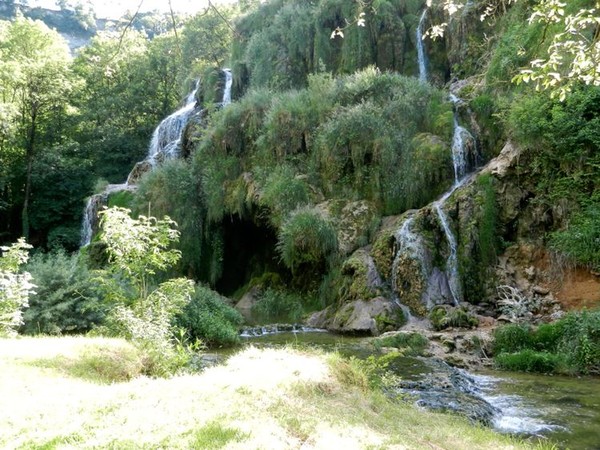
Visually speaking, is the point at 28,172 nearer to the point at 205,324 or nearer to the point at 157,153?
the point at 157,153

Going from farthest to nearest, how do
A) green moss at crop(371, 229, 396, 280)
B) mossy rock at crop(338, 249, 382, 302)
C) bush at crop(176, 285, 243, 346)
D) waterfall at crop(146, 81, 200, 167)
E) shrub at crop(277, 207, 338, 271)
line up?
waterfall at crop(146, 81, 200, 167) → shrub at crop(277, 207, 338, 271) → green moss at crop(371, 229, 396, 280) → mossy rock at crop(338, 249, 382, 302) → bush at crop(176, 285, 243, 346)

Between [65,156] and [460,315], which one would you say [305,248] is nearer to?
[460,315]

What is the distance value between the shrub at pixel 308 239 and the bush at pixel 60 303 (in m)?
5.93

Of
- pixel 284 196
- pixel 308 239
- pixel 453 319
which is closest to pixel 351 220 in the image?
pixel 308 239

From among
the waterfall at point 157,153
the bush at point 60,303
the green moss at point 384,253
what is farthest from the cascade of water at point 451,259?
the waterfall at point 157,153

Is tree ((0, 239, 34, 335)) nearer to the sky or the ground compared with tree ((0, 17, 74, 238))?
nearer to the ground

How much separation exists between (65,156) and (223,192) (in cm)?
1570

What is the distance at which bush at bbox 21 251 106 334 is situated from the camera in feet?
34.9

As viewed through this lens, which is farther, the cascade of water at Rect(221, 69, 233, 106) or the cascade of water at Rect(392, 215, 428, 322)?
the cascade of water at Rect(221, 69, 233, 106)

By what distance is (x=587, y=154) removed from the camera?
12.7 metres

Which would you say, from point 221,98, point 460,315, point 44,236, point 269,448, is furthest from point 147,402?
point 44,236

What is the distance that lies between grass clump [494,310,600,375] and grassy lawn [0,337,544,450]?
4256mm

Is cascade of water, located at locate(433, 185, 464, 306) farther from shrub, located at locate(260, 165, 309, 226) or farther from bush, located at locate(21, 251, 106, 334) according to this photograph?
bush, located at locate(21, 251, 106, 334)

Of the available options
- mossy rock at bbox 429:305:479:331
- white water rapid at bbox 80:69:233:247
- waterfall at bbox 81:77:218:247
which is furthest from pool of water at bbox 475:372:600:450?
waterfall at bbox 81:77:218:247
